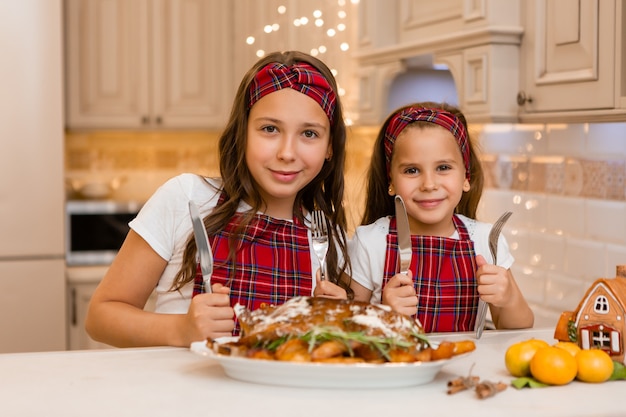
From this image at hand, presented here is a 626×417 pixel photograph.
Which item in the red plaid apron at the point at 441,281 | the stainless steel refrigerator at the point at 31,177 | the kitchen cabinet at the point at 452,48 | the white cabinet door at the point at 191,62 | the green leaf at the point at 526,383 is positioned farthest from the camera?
the white cabinet door at the point at 191,62

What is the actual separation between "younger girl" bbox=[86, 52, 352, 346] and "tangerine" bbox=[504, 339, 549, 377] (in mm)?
429

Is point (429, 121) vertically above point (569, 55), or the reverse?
point (569, 55)

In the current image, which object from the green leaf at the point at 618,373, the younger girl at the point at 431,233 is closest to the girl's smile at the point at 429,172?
the younger girl at the point at 431,233

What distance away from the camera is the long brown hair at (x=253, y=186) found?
158 centimetres

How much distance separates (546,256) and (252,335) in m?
1.52

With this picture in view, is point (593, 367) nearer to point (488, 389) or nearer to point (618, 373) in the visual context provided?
point (618, 373)

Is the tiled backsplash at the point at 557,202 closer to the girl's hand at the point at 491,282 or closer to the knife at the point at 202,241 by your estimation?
the girl's hand at the point at 491,282

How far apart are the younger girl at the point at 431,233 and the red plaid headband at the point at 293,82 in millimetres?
213

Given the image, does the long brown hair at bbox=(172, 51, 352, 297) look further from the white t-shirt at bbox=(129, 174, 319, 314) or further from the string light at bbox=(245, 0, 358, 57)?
the string light at bbox=(245, 0, 358, 57)

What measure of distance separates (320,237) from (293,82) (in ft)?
0.88

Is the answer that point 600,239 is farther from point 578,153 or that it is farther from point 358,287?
point 358,287

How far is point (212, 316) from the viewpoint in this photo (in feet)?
4.25

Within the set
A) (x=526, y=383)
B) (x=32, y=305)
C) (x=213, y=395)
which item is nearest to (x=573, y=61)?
(x=526, y=383)

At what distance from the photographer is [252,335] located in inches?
43.9
